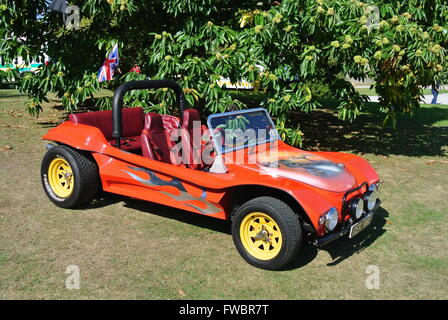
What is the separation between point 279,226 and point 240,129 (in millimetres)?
1466

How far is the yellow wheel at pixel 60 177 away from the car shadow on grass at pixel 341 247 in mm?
2887

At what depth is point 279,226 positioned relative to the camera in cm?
385

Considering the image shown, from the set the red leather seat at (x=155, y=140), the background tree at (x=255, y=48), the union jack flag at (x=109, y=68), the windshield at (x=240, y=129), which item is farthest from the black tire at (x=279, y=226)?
the union jack flag at (x=109, y=68)

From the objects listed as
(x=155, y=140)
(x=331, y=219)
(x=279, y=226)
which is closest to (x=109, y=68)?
(x=155, y=140)

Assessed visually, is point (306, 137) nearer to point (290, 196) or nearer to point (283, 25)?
point (283, 25)

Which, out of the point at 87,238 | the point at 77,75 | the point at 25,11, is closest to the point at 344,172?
the point at 87,238

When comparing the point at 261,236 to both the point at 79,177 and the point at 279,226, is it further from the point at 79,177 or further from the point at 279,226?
the point at 79,177

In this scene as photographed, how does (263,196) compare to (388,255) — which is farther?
(388,255)

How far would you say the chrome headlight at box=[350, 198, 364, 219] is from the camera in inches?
162

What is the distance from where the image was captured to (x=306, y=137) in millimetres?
10406

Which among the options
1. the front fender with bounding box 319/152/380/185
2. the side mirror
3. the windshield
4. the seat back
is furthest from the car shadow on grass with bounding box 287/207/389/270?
the seat back

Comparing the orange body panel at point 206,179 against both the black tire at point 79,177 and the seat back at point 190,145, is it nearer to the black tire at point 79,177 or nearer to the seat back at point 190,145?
the black tire at point 79,177

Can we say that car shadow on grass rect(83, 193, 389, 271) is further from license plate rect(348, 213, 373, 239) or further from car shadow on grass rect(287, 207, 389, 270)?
license plate rect(348, 213, 373, 239)
